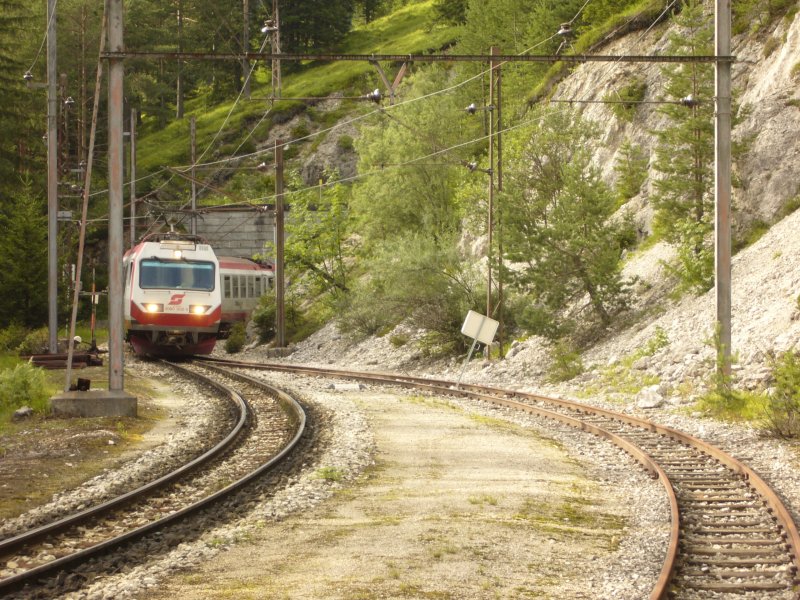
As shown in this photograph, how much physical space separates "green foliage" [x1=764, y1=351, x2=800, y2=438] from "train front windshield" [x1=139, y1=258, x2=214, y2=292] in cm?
2032

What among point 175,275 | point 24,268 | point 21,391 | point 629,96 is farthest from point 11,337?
point 629,96

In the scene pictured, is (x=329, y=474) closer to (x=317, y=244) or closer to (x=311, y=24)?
(x=317, y=244)

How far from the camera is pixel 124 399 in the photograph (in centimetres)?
1823

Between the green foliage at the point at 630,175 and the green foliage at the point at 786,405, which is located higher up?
the green foliage at the point at 630,175

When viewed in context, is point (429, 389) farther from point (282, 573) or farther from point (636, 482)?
point (282, 573)

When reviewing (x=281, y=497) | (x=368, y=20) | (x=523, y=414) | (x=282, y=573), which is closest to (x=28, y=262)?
(x=523, y=414)

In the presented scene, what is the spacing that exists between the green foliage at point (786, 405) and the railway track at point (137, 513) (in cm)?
703

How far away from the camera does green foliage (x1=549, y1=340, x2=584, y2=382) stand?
24.9m

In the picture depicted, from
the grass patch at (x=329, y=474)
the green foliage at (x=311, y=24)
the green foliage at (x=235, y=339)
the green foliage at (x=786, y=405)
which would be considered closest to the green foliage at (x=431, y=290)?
the green foliage at (x=235, y=339)

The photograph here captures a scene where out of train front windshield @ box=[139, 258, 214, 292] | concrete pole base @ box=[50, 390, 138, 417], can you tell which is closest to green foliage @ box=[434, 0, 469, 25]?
train front windshield @ box=[139, 258, 214, 292]

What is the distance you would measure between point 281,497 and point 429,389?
44.1 feet

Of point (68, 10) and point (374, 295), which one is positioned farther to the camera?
point (68, 10)

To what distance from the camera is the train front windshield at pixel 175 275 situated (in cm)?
3192

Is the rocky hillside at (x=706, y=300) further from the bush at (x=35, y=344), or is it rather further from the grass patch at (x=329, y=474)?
the bush at (x=35, y=344)
